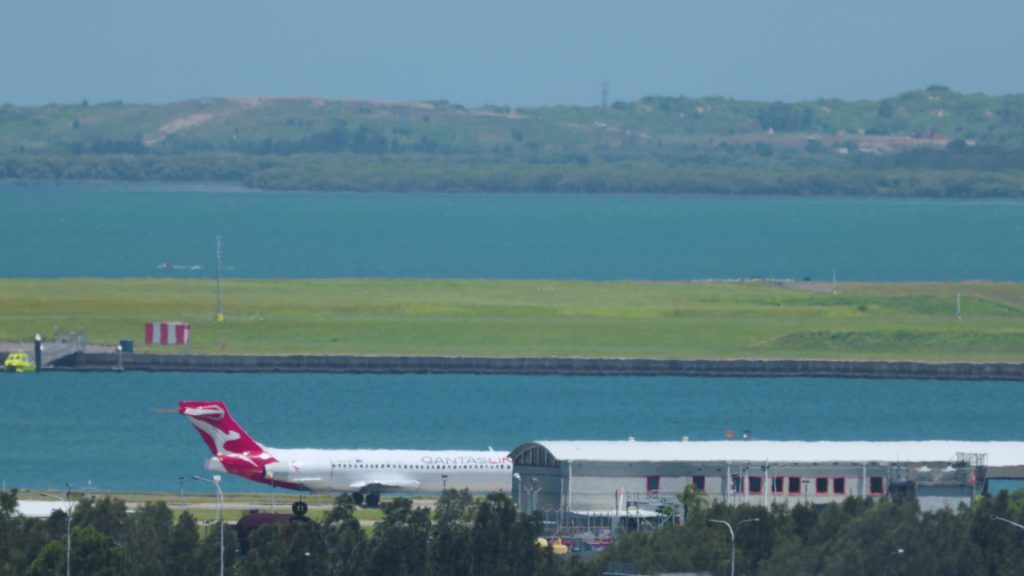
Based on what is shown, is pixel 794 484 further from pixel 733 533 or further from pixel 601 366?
pixel 601 366

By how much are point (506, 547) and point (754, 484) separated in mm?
17993

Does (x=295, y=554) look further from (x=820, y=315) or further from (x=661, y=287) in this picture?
(x=661, y=287)

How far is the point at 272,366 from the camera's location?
423 feet

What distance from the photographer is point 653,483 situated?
74.4 meters

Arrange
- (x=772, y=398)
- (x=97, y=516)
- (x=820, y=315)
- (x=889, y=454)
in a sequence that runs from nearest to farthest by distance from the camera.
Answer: (x=97, y=516) → (x=889, y=454) → (x=772, y=398) → (x=820, y=315)

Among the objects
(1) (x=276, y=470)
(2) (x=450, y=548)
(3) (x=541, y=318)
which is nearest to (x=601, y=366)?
(3) (x=541, y=318)

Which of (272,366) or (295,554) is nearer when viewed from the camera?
(295,554)

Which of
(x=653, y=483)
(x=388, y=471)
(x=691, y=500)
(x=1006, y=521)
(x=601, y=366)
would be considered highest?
(x=1006, y=521)

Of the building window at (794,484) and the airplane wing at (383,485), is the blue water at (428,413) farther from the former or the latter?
the building window at (794,484)

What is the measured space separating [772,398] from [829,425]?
1039cm

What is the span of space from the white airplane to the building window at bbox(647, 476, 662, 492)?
8.53 m

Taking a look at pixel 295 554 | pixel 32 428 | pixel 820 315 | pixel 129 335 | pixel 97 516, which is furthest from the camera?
pixel 820 315

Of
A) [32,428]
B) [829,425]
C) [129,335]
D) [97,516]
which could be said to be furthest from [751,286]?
[97,516]

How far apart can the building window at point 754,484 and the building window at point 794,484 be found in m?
1.01
